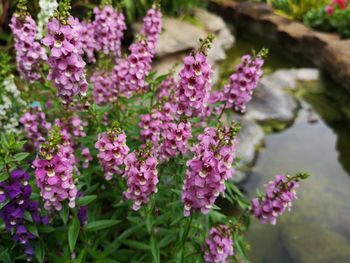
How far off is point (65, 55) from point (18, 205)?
110 centimetres

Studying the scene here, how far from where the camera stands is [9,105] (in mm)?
4844

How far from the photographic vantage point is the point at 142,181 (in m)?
2.88

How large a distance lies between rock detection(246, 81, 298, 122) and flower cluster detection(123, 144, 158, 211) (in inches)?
206

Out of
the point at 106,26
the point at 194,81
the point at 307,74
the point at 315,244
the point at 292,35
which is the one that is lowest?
the point at 315,244

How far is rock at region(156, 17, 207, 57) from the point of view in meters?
9.19

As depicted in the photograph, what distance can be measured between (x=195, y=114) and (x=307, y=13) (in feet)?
31.5

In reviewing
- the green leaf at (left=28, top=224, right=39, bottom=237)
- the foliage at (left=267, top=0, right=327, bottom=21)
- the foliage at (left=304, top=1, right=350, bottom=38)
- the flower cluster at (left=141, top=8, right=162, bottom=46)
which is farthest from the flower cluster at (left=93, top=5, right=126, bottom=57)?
the foliage at (left=267, top=0, right=327, bottom=21)

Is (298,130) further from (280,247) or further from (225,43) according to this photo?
(225,43)

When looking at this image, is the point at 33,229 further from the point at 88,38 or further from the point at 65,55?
the point at 88,38

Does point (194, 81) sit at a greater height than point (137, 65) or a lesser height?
greater

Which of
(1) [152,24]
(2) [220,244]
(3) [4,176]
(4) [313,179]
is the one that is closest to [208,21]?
(4) [313,179]

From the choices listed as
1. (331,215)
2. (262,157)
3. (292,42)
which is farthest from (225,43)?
(331,215)

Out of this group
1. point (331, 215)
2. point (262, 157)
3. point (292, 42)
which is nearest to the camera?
point (331, 215)

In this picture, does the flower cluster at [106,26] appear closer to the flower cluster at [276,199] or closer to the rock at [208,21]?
the flower cluster at [276,199]
